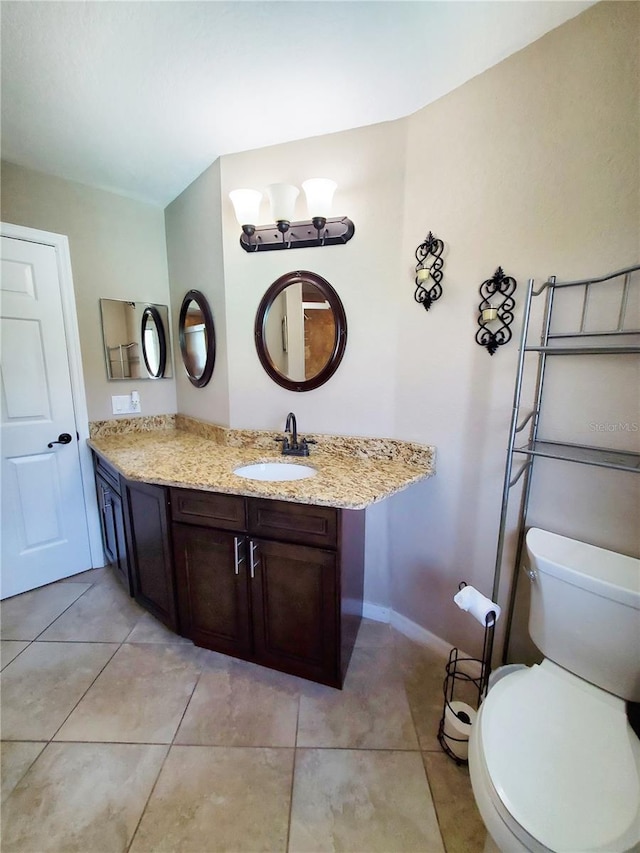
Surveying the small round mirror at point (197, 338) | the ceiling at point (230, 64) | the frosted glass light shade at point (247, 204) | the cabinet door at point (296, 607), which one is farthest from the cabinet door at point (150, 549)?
the ceiling at point (230, 64)

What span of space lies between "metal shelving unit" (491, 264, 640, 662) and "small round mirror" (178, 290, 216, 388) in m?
1.68

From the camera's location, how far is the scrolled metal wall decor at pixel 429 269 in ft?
4.71

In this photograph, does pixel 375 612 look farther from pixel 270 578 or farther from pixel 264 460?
pixel 264 460

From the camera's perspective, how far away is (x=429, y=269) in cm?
145

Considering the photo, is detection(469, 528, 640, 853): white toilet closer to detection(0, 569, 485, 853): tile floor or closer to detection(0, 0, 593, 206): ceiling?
detection(0, 569, 485, 853): tile floor

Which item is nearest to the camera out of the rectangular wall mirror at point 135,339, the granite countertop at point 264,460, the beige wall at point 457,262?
the beige wall at point 457,262

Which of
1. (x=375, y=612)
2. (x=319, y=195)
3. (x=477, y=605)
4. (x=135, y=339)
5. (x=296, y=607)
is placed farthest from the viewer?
(x=135, y=339)

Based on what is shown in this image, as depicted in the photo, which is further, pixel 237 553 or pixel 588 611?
pixel 237 553

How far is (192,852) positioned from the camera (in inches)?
38.1

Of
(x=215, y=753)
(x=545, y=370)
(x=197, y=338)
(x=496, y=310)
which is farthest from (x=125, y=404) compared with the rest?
(x=545, y=370)

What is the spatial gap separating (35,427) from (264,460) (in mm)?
1465

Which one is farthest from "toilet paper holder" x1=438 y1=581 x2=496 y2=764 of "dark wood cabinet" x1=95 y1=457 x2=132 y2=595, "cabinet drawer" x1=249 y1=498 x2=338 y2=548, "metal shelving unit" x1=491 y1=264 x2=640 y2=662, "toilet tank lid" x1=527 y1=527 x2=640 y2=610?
"dark wood cabinet" x1=95 y1=457 x2=132 y2=595

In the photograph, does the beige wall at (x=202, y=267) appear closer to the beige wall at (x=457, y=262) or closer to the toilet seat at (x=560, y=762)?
the beige wall at (x=457, y=262)

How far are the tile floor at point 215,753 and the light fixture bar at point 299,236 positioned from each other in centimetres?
202
